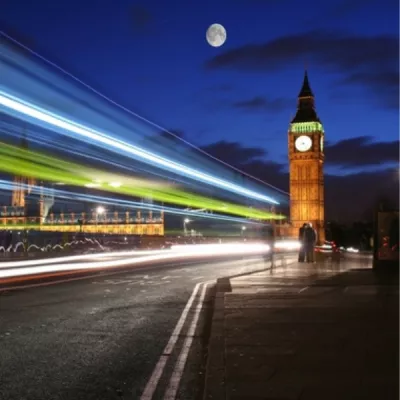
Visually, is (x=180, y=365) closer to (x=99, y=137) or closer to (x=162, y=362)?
(x=162, y=362)

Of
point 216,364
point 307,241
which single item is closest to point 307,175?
point 307,241

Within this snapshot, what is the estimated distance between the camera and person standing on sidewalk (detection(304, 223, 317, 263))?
84.1ft

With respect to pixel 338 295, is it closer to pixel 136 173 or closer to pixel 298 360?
pixel 298 360

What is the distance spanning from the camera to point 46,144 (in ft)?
107

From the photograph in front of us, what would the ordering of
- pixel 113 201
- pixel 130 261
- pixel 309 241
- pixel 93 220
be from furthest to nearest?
pixel 93 220 < pixel 113 201 < pixel 130 261 < pixel 309 241

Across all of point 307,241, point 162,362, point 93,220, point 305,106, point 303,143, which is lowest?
point 162,362

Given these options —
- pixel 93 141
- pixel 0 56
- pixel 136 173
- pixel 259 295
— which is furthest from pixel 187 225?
pixel 259 295

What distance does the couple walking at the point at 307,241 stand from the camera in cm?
2564

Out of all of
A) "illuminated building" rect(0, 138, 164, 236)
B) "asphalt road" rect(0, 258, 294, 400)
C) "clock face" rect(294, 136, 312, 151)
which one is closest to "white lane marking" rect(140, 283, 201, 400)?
"asphalt road" rect(0, 258, 294, 400)

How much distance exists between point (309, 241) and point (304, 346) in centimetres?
1906

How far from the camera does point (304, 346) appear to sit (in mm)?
7707

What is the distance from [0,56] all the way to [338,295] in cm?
1524

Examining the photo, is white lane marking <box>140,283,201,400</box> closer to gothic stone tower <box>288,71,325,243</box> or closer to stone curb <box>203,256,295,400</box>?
stone curb <box>203,256,295,400</box>

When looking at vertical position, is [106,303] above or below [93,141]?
below
